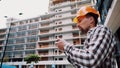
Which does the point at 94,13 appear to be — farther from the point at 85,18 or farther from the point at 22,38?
the point at 22,38

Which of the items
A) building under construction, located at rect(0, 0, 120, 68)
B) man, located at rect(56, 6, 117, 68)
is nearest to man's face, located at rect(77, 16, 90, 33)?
man, located at rect(56, 6, 117, 68)

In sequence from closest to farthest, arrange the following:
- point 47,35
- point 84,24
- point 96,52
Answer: point 96,52 → point 84,24 → point 47,35

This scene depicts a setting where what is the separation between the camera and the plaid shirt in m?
1.36

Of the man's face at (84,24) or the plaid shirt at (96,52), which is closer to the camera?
the plaid shirt at (96,52)

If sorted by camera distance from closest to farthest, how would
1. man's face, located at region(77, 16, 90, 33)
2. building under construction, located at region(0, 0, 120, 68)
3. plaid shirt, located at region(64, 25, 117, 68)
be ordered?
1. plaid shirt, located at region(64, 25, 117, 68)
2. man's face, located at region(77, 16, 90, 33)
3. building under construction, located at region(0, 0, 120, 68)

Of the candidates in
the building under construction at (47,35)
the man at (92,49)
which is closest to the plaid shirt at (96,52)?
the man at (92,49)

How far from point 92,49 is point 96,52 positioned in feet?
0.11

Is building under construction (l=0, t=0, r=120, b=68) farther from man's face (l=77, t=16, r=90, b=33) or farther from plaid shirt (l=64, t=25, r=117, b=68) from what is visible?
plaid shirt (l=64, t=25, r=117, b=68)

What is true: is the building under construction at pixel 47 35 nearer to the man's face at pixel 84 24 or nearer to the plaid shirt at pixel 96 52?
the man's face at pixel 84 24

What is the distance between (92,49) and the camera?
4.48ft

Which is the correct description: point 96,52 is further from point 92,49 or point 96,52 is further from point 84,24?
point 84,24

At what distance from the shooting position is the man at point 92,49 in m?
1.36

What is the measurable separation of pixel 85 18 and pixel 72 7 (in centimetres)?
4767

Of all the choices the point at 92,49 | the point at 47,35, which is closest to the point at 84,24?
the point at 92,49
